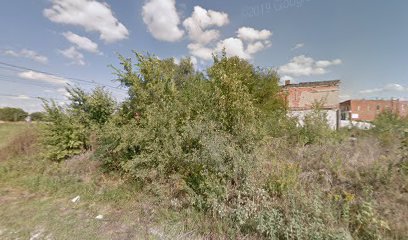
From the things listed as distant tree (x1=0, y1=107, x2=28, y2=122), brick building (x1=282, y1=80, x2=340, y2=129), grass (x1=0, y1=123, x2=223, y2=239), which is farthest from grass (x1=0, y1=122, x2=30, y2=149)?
brick building (x1=282, y1=80, x2=340, y2=129)

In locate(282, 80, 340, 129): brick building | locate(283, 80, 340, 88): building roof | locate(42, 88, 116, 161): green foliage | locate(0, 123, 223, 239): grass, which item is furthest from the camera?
locate(283, 80, 340, 88): building roof

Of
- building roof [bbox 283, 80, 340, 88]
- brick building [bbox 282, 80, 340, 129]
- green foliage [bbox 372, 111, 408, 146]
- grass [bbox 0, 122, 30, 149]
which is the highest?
building roof [bbox 283, 80, 340, 88]

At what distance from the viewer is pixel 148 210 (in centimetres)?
486

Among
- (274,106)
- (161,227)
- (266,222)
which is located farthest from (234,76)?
(274,106)

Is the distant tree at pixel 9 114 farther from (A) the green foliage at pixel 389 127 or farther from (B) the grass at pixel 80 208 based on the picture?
(A) the green foliage at pixel 389 127

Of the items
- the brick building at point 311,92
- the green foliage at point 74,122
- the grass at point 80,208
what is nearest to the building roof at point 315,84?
the brick building at point 311,92

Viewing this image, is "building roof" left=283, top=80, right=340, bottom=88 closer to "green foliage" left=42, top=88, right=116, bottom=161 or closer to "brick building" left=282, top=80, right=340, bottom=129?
"brick building" left=282, top=80, right=340, bottom=129

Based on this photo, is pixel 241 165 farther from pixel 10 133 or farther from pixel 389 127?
pixel 10 133

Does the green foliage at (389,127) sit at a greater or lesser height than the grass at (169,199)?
greater

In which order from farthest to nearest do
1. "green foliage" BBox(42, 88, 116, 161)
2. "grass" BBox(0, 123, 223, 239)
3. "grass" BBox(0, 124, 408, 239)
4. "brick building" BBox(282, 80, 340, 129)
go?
"brick building" BBox(282, 80, 340, 129) → "green foliage" BBox(42, 88, 116, 161) → "grass" BBox(0, 123, 223, 239) → "grass" BBox(0, 124, 408, 239)

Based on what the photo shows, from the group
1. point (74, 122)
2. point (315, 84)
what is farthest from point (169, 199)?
point (315, 84)

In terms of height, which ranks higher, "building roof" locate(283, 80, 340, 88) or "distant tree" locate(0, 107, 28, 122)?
"building roof" locate(283, 80, 340, 88)

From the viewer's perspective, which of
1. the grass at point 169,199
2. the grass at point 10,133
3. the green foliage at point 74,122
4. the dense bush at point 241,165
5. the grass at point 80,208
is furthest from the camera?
the grass at point 10,133

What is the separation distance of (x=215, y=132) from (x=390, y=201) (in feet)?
10.2
